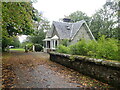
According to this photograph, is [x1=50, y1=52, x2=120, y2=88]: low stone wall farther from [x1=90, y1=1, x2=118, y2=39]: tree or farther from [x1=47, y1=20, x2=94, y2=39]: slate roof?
[x1=90, y1=1, x2=118, y2=39]: tree

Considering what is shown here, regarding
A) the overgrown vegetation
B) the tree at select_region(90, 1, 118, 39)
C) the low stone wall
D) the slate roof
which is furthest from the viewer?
the tree at select_region(90, 1, 118, 39)

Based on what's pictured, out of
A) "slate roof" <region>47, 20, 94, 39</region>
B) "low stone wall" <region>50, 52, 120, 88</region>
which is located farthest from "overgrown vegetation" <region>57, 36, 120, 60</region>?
"slate roof" <region>47, 20, 94, 39</region>

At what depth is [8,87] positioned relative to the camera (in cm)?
319

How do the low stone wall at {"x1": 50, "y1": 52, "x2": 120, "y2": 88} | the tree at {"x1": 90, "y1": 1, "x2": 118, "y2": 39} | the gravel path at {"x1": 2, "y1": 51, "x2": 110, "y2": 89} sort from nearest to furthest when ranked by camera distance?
the low stone wall at {"x1": 50, "y1": 52, "x2": 120, "y2": 88}, the gravel path at {"x1": 2, "y1": 51, "x2": 110, "y2": 89}, the tree at {"x1": 90, "y1": 1, "x2": 118, "y2": 39}

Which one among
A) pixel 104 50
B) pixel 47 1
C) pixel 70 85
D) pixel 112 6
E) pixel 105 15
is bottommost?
pixel 70 85

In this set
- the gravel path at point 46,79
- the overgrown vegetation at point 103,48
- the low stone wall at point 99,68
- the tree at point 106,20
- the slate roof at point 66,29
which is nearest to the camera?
the low stone wall at point 99,68

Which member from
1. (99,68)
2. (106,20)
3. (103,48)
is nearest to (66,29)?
(106,20)

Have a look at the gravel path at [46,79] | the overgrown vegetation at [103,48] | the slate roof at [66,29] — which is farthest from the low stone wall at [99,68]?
the slate roof at [66,29]

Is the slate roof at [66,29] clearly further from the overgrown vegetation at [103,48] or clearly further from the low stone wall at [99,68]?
the low stone wall at [99,68]

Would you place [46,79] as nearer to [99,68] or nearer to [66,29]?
[99,68]

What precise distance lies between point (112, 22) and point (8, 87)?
21.9 m

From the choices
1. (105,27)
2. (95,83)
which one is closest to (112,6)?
(105,27)

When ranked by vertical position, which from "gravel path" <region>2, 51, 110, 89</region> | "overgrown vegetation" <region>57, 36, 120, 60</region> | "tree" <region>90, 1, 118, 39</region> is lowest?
"gravel path" <region>2, 51, 110, 89</region>

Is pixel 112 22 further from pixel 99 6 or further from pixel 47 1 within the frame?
pixel 47 1
